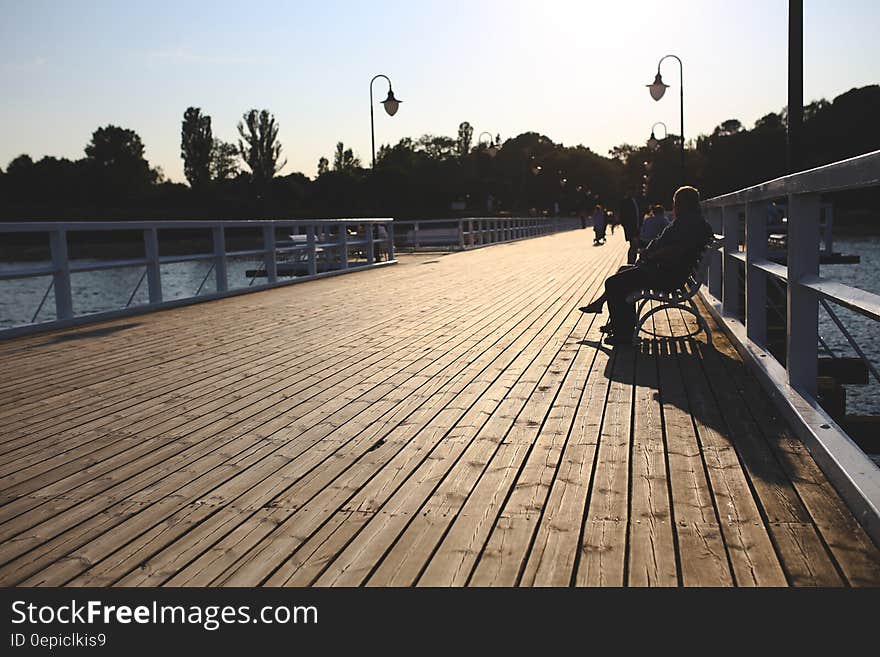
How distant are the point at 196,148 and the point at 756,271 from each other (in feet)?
326

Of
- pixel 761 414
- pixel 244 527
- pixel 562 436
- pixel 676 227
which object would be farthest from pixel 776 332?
pixel 244 527

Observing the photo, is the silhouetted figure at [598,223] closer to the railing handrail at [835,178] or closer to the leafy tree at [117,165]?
the railing handrail at [835,178]

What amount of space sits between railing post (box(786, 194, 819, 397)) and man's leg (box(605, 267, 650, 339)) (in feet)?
9.04

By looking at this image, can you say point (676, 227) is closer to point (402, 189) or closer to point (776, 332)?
point (776, 332)

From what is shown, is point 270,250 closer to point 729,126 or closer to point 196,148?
point 196,148

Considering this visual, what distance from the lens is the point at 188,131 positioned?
10106cm

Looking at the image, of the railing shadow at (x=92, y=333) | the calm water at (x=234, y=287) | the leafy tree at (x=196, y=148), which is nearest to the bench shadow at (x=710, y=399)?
the railing shadow at (x=92, y=333)

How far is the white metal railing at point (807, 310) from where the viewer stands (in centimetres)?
317

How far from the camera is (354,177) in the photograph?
89562mm

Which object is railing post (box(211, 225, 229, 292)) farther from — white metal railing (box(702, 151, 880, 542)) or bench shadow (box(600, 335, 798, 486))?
white metal railing (box(702, 151, 880, 542))

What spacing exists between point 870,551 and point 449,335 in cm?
568

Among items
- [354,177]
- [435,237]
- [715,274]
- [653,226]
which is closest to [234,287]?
[435,237]

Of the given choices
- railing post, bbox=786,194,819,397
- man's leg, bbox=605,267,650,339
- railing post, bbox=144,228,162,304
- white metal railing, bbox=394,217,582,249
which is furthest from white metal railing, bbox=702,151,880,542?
white metal railing, bbox=394,217,582,249

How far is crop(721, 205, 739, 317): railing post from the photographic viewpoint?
7.94 meters
